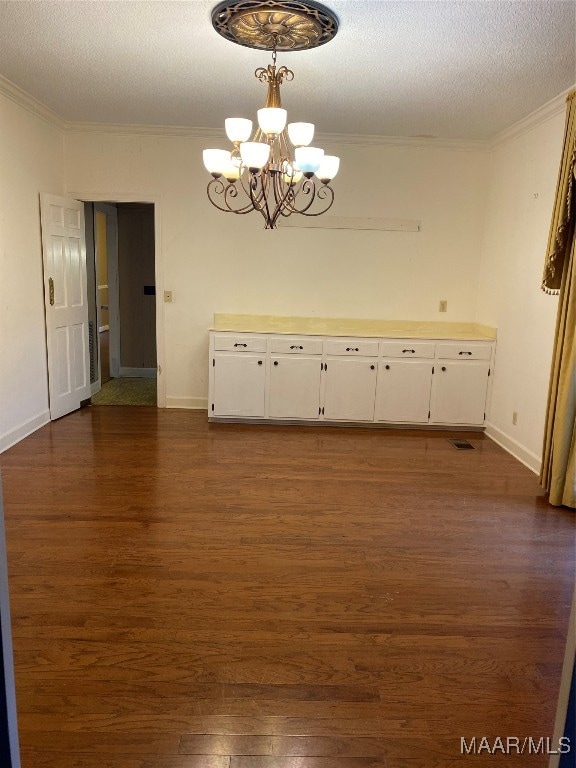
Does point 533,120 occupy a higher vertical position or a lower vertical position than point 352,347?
higher

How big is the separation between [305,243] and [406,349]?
1414mm

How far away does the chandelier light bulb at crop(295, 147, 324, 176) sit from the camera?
115 inches

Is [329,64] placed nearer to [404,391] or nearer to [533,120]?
[533,120]

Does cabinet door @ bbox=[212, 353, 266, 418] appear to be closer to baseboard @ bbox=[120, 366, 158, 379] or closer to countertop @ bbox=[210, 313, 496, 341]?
countertop @ bbox=[210, 313, 496, 341]

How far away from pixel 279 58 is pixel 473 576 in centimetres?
308

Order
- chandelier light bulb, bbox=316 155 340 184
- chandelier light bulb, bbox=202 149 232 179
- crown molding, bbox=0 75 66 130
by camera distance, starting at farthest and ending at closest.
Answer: crown molding, bbox=0 75 66 130 < chandelier light bulb, bbox=316 155 340 184 < chandelier light bulb, bbox=202 149 232 179

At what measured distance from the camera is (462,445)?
4812 millimetres

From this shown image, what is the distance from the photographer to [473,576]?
2.71m

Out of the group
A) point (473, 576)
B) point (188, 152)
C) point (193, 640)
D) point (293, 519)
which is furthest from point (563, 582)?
point (188, 152)

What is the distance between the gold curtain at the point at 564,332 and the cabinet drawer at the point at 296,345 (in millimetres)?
2028

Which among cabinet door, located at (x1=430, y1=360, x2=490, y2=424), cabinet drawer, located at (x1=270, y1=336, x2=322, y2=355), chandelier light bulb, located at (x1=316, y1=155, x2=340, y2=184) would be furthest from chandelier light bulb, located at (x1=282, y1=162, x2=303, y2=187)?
cabinet door, located at (x1=430, y1=360, x2=490, y2=424)

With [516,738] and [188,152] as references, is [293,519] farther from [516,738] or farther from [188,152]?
[188,152]

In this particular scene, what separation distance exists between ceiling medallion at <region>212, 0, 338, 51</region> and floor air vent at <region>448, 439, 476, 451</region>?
3.19 m

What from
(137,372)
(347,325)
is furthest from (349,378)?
(137,372)
